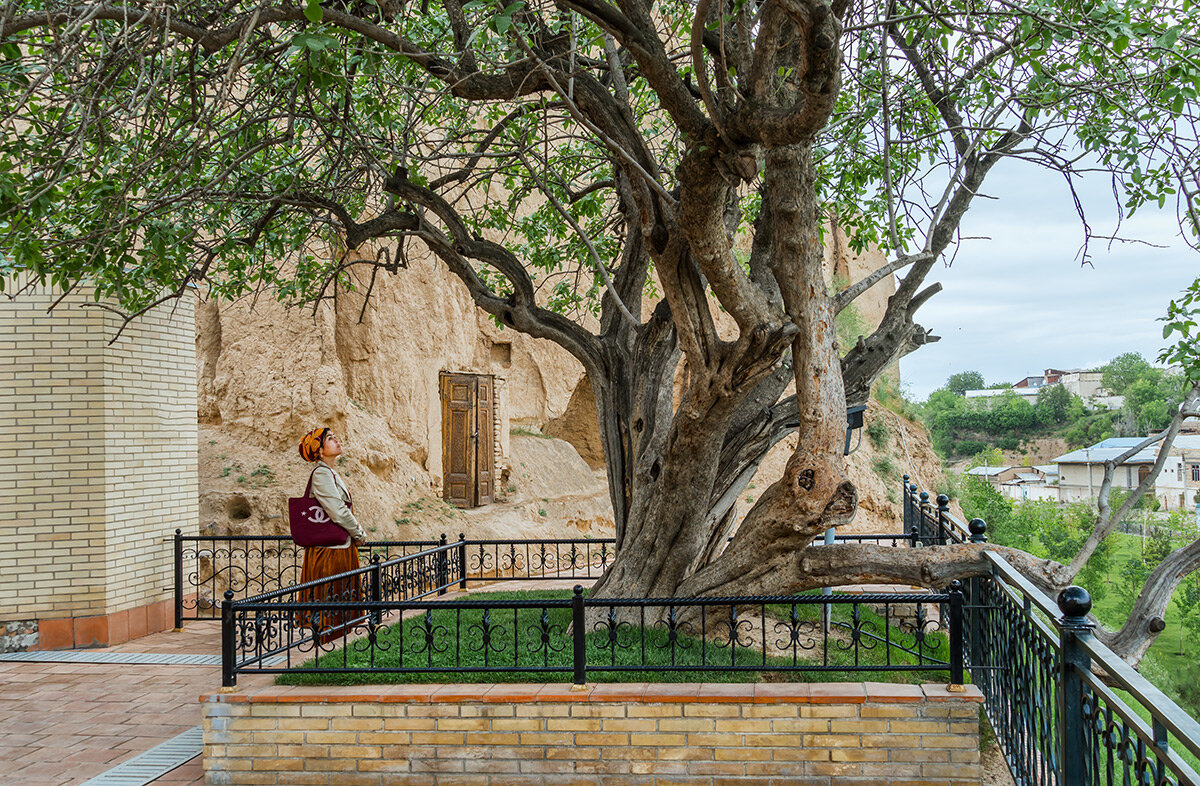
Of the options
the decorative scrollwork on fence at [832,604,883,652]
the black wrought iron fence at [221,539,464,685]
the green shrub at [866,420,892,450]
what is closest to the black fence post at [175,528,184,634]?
the black wrought iron fence at [221,539,464,685]

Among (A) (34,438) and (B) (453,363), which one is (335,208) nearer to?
(A) (34,438)

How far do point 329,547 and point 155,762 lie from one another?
2262 millimetres

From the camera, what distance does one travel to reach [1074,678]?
9.90 ft

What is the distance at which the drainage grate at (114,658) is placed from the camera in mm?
8273

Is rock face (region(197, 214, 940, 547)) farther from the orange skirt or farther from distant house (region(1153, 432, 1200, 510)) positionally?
distant house (region(1153, 432, 1200, 510))

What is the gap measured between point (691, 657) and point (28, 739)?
15.1 ft

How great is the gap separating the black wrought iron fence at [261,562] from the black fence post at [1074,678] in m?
6.20

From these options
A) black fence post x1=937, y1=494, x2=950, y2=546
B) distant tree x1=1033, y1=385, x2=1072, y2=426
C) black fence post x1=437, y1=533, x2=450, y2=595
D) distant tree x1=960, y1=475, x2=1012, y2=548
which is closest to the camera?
black fence post x1=937, y1=494, x2=950, y2=546

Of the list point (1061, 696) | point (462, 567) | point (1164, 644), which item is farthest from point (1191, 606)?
point (1061, 696)

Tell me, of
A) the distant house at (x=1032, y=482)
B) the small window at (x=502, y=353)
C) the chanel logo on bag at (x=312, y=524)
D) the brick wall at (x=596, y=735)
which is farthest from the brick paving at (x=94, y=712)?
the distant house at (x=1032, y=482)

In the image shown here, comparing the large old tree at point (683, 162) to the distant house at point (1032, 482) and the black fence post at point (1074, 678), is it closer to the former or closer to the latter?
the black fence post at point (1074, 678)

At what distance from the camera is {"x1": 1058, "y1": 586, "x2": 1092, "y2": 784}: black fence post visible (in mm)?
2963

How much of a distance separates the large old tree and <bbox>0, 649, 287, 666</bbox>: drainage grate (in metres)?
3.37

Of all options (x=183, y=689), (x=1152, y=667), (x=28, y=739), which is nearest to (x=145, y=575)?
(x=183, y=689)
